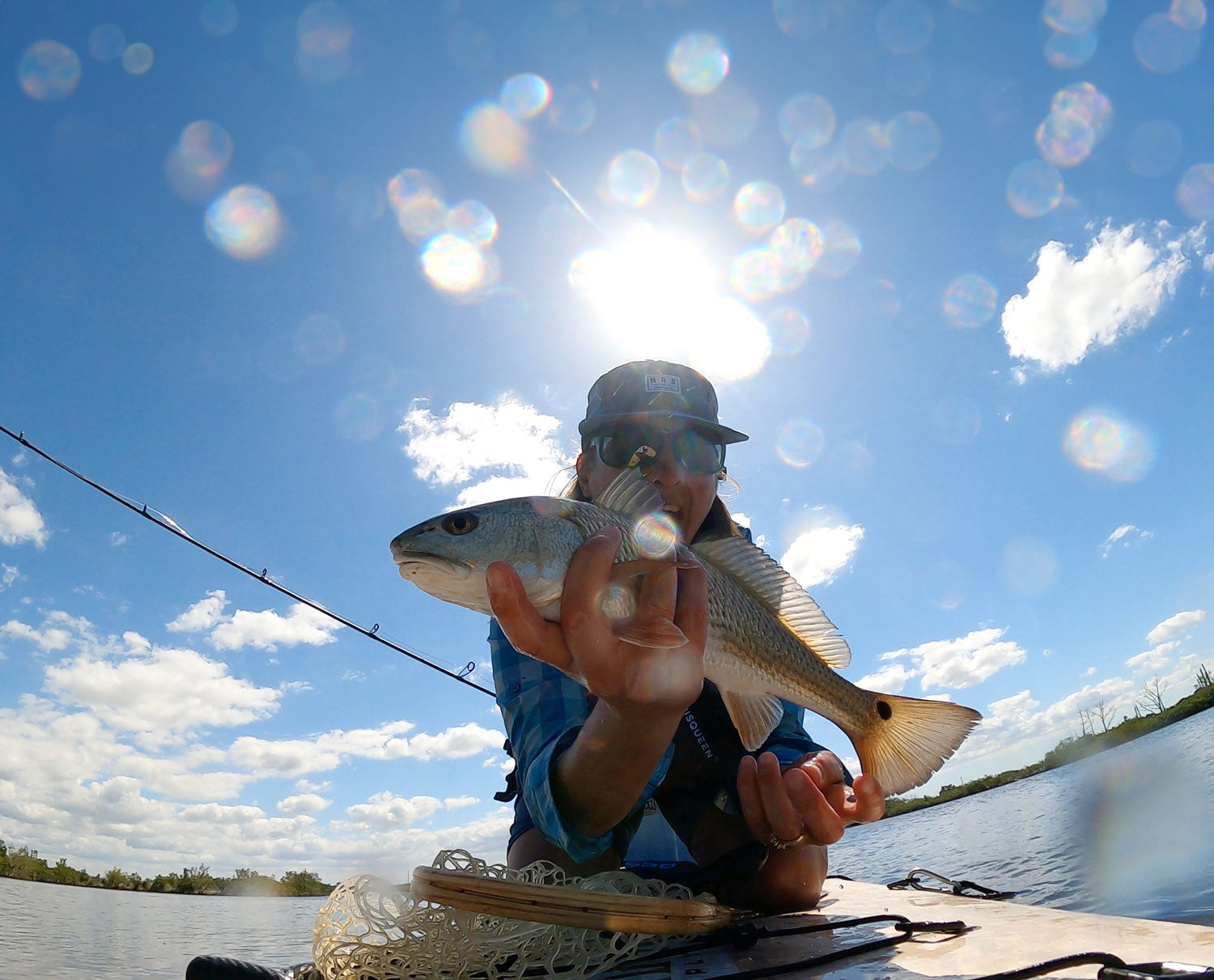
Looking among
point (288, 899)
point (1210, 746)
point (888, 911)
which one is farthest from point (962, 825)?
point (288, 899)

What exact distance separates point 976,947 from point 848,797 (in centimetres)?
98

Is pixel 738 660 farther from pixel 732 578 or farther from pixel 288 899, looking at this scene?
pixel 288 899

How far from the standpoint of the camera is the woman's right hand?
2.29m

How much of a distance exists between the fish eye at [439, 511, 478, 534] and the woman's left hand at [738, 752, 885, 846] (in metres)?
1.64

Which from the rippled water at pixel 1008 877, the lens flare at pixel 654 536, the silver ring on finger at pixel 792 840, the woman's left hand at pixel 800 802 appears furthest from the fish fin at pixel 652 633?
the rippled water at pixel 1008 877

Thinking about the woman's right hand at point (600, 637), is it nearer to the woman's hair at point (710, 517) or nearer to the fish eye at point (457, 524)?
the fish eye at point (457, 524)

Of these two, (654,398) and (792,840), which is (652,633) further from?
(654,398)

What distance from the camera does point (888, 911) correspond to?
320 centimetres

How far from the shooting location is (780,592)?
3.52m

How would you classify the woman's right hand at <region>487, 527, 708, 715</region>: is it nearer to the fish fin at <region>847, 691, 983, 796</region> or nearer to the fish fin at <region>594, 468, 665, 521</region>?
the fish fin at <region>594, 468, 665, 521</region>

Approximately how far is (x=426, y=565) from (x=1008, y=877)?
8.27 meters

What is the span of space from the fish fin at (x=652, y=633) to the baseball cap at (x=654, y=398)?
193 centimetres

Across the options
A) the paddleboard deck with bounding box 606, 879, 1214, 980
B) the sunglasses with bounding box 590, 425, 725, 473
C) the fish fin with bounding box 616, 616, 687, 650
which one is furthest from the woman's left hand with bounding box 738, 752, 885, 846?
the sunglasses with bounding box 590, 425, 725, 473

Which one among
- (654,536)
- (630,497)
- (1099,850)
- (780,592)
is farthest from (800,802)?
(1099,850)
